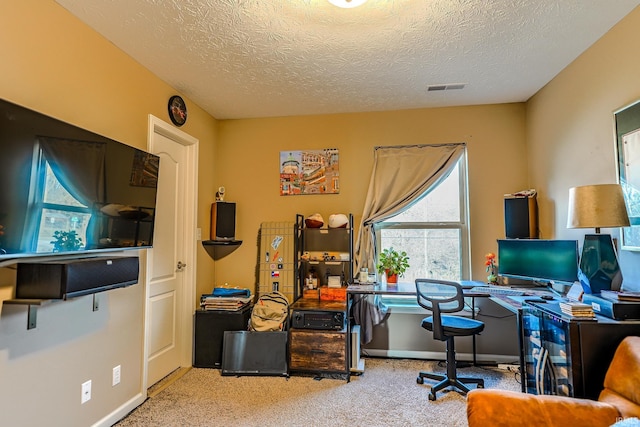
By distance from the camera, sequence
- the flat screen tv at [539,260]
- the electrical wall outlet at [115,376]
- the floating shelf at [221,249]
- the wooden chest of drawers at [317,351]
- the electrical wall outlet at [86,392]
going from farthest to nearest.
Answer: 1. the floating shelf at [221,249]
2. the wooden chest of drawers at [317,351]
3. the flat screen tv at [539,260]
4. the electrical wall outlet at [115,376]
5. the electrical wall outlet at [86,392]

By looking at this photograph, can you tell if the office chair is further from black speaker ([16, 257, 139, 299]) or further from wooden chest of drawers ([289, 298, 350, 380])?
black speaker ([16, 257, 139, 299])

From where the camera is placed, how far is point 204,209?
3.63m

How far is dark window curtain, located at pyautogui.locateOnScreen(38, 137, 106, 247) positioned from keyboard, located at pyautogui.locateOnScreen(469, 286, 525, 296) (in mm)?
2863

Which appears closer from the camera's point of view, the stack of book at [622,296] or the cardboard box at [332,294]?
the stack of book at [622,296]

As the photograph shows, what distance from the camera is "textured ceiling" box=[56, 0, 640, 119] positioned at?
200 centimetres

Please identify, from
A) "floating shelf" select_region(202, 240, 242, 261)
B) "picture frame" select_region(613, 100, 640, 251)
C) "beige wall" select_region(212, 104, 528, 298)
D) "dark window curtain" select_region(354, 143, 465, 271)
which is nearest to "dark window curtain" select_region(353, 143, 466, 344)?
"dark window curtain" select_region(354, 143, 465, 271)

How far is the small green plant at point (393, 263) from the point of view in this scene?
3387 mm

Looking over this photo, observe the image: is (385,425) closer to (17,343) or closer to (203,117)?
(17,343)

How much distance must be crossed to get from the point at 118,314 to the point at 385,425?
6.52 ft

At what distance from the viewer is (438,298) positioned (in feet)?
8.79

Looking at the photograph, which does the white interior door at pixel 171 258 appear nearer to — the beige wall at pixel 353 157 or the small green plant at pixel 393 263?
the beige wall at pixel 353 157

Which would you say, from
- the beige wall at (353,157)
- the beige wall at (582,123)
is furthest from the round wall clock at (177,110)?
the beige wall at (582,123)

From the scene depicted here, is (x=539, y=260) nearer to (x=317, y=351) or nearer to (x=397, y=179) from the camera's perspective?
(x=397, y=179)

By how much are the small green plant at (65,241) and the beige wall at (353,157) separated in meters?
1.98
